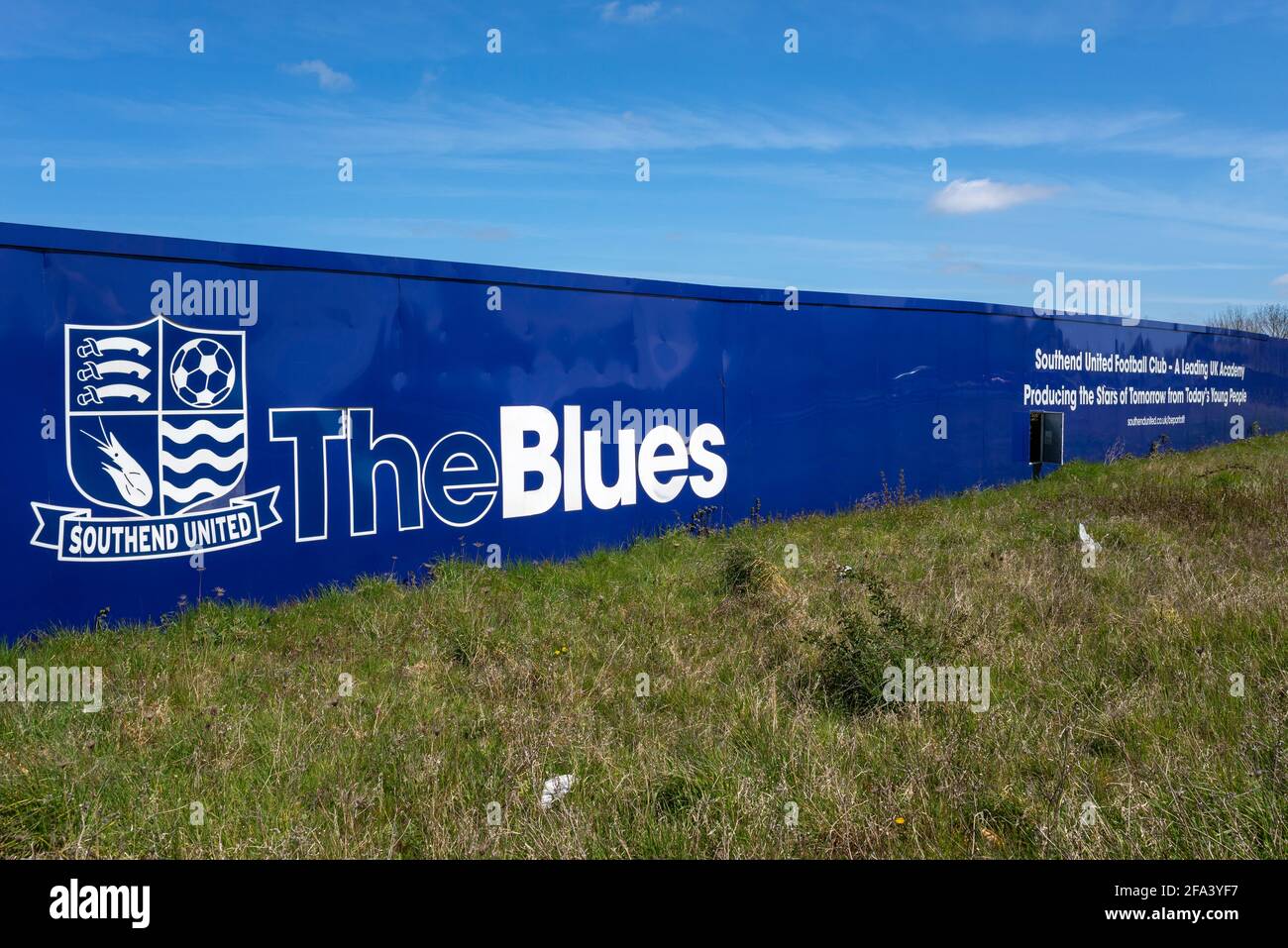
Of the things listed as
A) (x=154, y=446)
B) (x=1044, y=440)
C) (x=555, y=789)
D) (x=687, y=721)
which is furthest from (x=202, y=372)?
(x=1044, y=440)

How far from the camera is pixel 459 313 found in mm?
8719

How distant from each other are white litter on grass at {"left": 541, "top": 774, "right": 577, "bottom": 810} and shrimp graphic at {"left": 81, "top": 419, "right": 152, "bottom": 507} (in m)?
4.22

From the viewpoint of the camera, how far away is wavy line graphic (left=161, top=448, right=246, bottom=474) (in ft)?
23.4

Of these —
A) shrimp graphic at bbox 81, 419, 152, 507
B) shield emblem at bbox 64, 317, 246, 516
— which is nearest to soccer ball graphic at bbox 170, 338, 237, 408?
shield emblem at bbox 64, 317, 246, 516

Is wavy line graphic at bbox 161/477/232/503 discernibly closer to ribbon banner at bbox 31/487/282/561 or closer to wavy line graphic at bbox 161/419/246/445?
ribbon banner at bbox 31/487/282/561

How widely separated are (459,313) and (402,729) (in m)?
4.60

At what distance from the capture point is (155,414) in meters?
7.08

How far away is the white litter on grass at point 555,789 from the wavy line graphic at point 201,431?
4.31m

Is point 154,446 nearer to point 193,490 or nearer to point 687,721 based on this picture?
point 193,490

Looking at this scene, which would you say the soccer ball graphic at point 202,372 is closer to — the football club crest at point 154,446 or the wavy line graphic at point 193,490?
the football club crest at point 154,446

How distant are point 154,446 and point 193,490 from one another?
41cm

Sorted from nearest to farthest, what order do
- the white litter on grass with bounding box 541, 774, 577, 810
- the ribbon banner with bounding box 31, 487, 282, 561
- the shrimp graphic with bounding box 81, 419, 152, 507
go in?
1. the white litter on grass with bounding box 541, 774, 577, 810
2. the ribbon banner with bounding box 31, 487, 282, 561
3. the shrimp graphic with bounding box 81, 419, 152, 507

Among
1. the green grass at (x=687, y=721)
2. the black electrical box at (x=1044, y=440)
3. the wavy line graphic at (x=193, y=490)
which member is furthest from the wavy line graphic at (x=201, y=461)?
the black electrical box at (x=1044, y=440)
